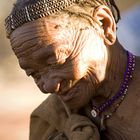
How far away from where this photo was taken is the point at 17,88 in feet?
19.1

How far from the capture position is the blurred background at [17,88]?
5109mm

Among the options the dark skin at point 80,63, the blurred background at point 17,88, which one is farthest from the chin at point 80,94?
the blurred background at point 17,88

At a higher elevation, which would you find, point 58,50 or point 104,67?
point 58,50

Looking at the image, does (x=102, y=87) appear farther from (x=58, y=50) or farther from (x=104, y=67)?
(x=58, y=50)

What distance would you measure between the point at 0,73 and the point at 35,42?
13.8 feet

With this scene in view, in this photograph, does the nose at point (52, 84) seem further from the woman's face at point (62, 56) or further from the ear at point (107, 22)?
the ear at point (107, 22)

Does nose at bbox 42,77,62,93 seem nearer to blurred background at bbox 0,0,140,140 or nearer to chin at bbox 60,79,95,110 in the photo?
chin at bbox 60,79,95,110

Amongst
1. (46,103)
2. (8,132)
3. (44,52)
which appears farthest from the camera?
(8,132)

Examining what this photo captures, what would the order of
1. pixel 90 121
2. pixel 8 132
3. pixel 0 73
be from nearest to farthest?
pixel 90 121 < pixel 8 132 < pixel 0 73

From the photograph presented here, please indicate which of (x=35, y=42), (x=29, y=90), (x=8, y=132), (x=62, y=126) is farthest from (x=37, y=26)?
(x=29, y=90)

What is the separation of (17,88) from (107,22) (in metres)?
3.69

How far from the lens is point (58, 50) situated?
2061 millimetres

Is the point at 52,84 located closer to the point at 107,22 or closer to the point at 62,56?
the point at 62,56

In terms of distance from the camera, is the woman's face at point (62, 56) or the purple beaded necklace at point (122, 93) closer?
the woman's face at point (62, 56)
